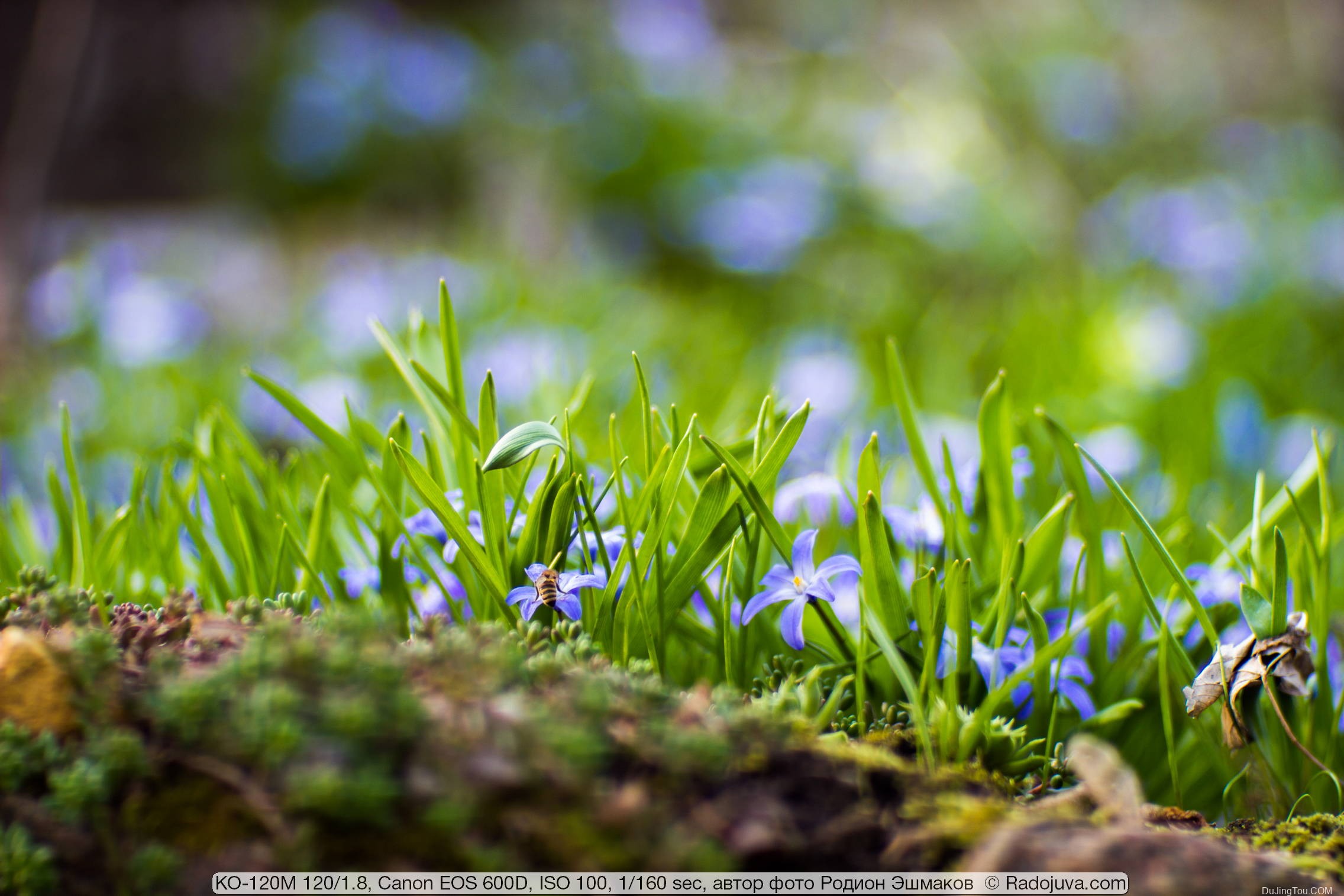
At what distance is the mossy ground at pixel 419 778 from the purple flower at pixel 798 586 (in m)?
0.18

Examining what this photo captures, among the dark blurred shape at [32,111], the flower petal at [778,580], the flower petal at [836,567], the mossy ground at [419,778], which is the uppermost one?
the dark blurred shape at [32,111]

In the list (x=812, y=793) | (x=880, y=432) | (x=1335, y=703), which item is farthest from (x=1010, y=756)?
(x=880, y=432)

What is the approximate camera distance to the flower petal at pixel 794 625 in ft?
3.43

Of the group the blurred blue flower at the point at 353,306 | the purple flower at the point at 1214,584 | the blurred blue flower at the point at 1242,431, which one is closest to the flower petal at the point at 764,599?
the purple flower at the point at 1214,584

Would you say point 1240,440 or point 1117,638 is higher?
point 1240,440

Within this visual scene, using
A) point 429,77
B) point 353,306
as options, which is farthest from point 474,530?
point 429,77

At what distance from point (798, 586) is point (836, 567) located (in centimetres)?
6

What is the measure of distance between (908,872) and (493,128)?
4169 millimetres

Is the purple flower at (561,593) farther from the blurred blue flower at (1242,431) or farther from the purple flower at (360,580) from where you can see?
the blurred blue flower at (1242,431)

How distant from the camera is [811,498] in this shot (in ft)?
4.75

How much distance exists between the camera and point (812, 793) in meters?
0.85

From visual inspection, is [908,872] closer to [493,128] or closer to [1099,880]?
[1099,880]

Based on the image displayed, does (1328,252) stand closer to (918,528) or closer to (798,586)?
(918,528)

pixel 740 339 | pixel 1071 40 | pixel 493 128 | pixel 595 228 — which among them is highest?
pixel 1071 40
